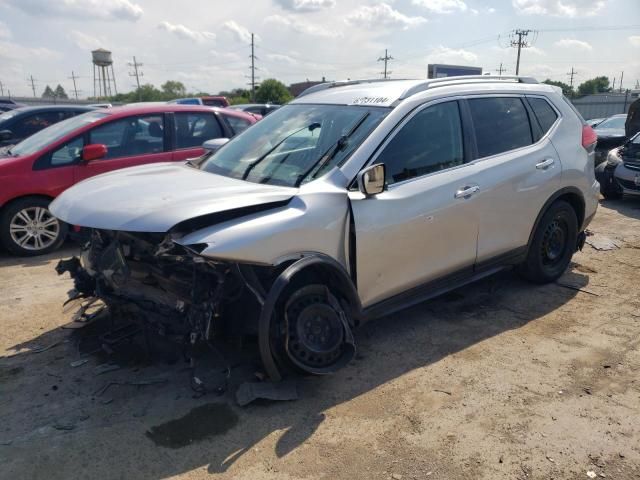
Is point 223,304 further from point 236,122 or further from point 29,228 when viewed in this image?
point 236,122

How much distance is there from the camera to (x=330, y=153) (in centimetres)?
368

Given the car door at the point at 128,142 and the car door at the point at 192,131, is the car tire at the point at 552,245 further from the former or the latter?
the car door at the point at 128,142

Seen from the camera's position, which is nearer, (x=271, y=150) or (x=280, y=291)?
(x=280, y=291)

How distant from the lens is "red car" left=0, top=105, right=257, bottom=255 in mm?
6184

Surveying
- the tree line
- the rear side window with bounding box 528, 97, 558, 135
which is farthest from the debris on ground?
the tree line

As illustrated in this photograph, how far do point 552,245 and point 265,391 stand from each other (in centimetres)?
336

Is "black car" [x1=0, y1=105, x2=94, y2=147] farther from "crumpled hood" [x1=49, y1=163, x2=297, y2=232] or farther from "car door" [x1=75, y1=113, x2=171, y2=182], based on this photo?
"crumpled hood" [x1=49, y1=163, x2=297, y2=232]

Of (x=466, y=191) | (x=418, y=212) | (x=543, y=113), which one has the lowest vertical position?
(x=418, y=212)

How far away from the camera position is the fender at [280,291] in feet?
9.96

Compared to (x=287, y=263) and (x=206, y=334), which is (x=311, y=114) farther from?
(x=206, y=334)

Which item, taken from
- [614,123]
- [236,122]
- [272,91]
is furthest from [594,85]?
[236,122]

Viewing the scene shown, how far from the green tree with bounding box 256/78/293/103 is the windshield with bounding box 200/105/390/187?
5235cm

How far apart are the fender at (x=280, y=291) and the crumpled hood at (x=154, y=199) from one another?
44cm

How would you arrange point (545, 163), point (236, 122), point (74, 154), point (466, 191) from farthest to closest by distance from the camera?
point (236, 122) < point (74, 154) < point (545, 163) < point (466, 191)
